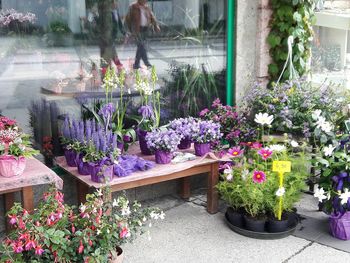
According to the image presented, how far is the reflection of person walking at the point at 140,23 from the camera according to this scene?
4.73 metres

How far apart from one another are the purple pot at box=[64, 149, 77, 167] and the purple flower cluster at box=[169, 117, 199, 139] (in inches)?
38.4

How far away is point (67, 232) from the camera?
3.04m

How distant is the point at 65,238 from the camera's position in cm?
299

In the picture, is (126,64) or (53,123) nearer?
(53,123)

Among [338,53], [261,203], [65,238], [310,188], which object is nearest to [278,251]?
[261,203]

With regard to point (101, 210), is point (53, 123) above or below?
above

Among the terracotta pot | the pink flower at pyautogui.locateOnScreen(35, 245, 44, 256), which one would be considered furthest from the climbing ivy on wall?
the pink flower at pyautogui.locateOnScreen(35, 245, 44, 256)

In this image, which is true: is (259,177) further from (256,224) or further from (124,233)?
(124,233)

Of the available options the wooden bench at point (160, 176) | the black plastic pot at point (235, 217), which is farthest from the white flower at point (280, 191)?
the wooden bench at point (160, 176)

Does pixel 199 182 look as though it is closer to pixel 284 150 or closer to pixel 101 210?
pixel 284 150

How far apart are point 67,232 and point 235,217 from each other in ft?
5.46

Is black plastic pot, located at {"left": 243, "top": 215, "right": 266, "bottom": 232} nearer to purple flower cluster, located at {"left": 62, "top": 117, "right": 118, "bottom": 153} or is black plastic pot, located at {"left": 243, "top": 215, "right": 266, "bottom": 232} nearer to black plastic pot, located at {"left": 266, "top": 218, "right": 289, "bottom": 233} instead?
black plastic pot, located at {"left": 266, "top": 218, "right": 289, "bottom": 233}

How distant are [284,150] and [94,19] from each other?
2.04m

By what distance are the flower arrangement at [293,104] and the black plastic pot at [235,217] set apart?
0.96m
